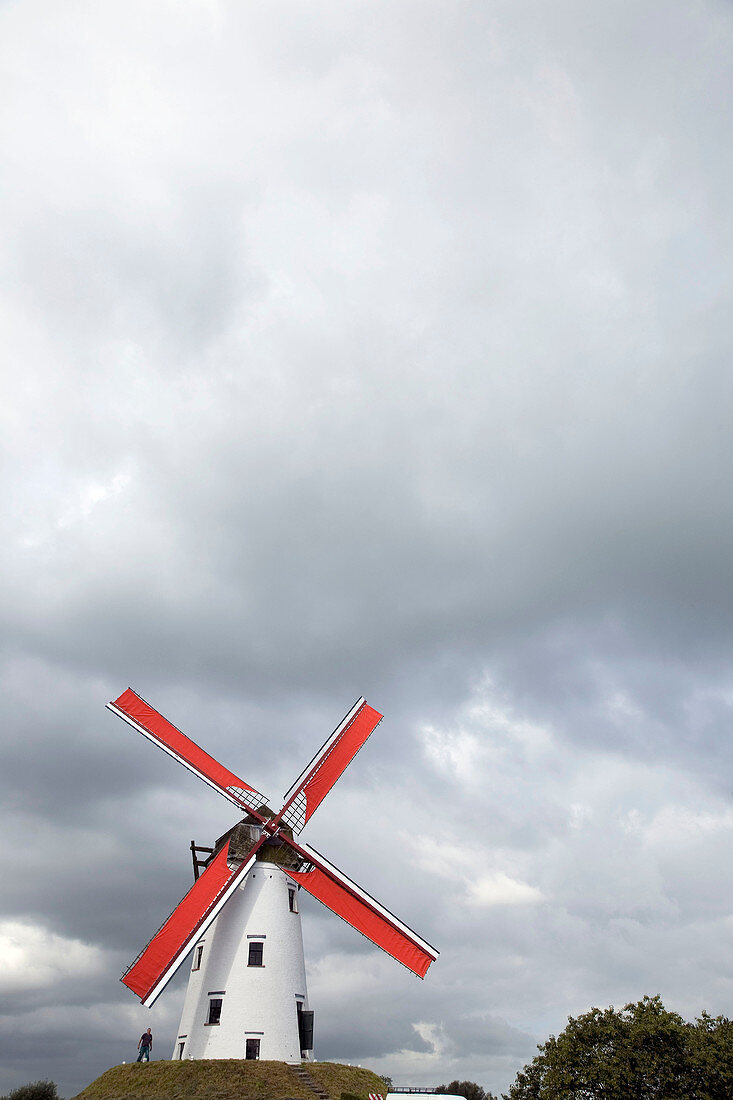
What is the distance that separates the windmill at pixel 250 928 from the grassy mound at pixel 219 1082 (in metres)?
1.37

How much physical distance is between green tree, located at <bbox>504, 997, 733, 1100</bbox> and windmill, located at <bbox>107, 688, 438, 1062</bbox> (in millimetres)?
7663

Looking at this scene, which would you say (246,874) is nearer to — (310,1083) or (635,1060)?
(310,1083)

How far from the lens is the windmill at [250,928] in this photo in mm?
40844

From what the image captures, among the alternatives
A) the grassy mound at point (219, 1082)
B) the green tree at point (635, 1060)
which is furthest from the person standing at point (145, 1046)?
the green tree at point (635, 1060)

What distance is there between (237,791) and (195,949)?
819 cm

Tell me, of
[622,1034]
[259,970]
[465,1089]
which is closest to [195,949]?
[259,970]

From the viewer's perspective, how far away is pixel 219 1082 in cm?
3788

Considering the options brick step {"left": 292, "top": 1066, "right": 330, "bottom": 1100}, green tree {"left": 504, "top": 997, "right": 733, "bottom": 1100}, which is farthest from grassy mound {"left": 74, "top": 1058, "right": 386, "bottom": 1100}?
green tree {"left": 504, "top": 997, "right": 733, "bottom": 1100}

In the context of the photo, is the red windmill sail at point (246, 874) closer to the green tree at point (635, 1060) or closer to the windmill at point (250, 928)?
the windmill at point (250, 928)

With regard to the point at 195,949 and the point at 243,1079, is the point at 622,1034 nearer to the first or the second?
the point at 243,1079

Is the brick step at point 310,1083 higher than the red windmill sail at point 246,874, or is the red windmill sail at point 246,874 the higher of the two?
the red windmill sail at point 246,874

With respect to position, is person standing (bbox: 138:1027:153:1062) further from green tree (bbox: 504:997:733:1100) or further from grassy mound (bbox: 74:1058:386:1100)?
green tree (bbox: 504:997:733:1100)

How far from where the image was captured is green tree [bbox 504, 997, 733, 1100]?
37.0 metres

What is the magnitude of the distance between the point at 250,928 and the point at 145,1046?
27.0ft
